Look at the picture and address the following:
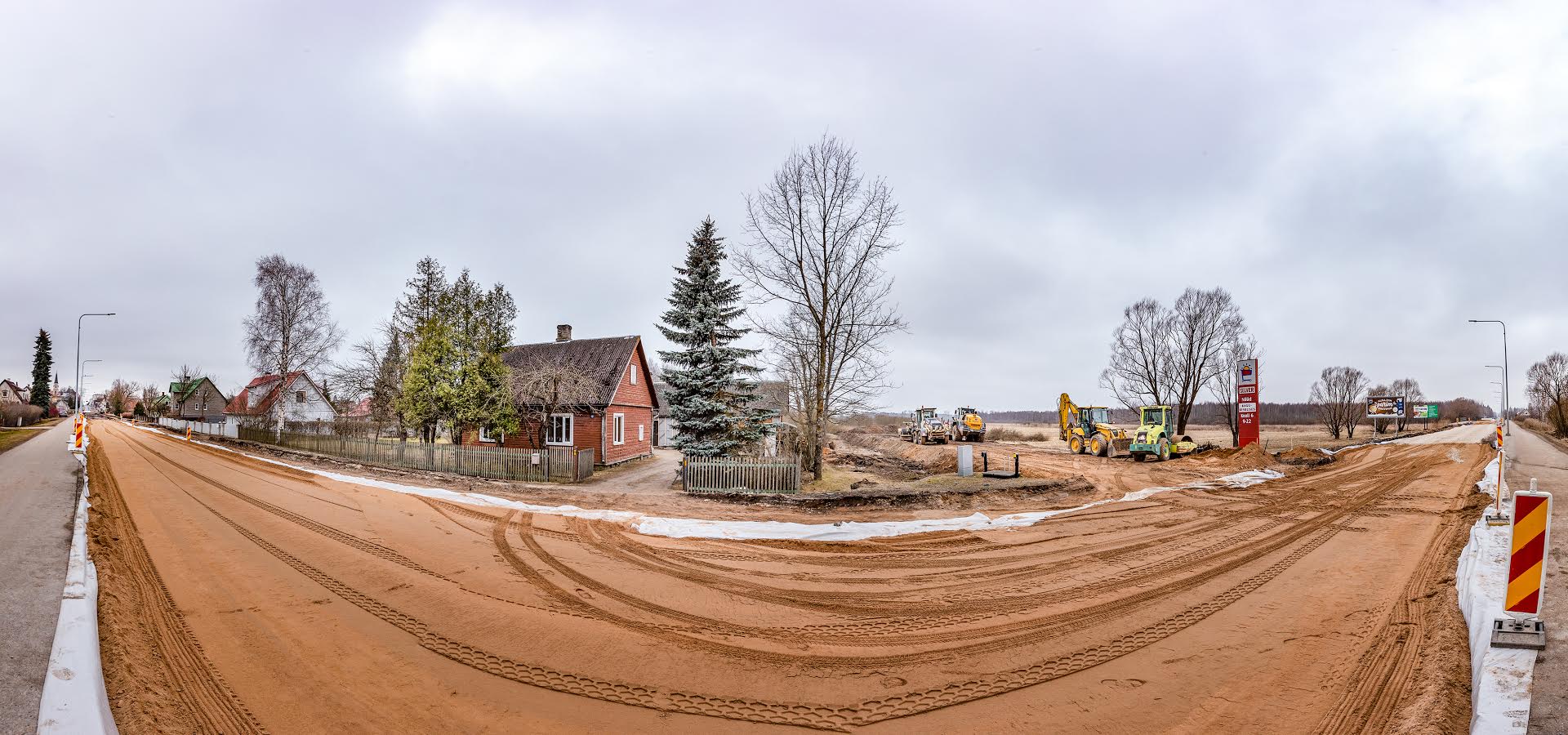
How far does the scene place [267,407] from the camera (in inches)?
1613

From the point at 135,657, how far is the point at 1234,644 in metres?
9.59

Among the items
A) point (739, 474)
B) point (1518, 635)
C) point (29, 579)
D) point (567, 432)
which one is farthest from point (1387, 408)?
point (29, 579)

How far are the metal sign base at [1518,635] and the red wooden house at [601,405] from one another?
22.2m

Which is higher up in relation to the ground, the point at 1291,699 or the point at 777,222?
the point at 777,222

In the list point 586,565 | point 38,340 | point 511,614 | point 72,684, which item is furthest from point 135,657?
point 38,340

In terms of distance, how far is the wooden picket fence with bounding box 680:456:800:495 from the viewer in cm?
1664

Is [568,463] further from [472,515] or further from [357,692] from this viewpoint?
[357,692]

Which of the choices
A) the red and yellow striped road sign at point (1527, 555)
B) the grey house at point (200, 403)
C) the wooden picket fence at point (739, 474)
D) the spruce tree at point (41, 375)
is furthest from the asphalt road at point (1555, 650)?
the spruce tree at point (41, 375)

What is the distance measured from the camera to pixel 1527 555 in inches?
Answer: 201

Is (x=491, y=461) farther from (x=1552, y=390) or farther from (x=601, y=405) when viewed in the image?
(x=1552, y=390)

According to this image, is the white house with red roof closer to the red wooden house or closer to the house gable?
the red wooden house

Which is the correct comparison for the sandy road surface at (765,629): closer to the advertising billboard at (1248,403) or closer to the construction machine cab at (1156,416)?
the construction machine cab at (1156,416)

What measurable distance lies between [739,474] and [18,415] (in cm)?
7023

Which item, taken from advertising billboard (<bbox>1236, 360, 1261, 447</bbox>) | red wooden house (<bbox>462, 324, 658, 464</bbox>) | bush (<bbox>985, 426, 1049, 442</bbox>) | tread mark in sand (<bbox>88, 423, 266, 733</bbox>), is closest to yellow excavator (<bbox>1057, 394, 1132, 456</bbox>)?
advertising billboard (<bbox>1236, 360, 1261, 447</bbox>)
